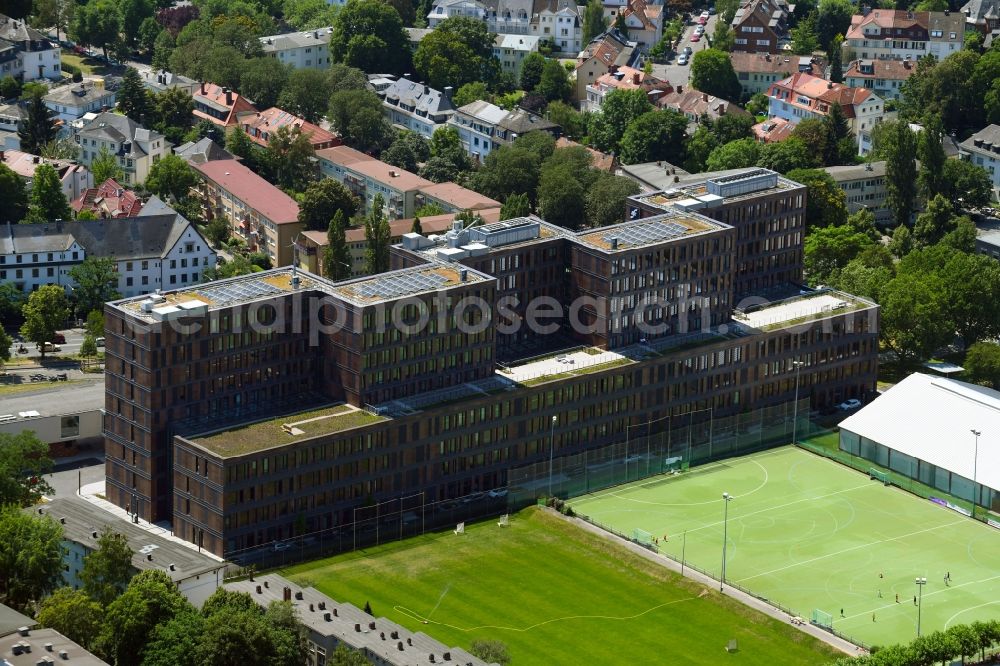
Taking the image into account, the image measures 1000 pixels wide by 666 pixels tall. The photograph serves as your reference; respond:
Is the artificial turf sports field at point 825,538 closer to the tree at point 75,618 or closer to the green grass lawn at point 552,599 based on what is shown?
the green grass lawn at point 552,599

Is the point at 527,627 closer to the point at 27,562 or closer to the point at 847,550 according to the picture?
the point at 847,550

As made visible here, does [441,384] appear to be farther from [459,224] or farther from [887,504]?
[887,504]

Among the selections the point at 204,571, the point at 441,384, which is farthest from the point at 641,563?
the point at 204,571

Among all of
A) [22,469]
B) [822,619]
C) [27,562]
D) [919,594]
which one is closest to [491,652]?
[822,619]

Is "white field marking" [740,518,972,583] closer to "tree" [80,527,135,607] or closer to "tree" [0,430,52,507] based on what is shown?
"tree" [80,527,135,607]

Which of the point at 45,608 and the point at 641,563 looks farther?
the point at 641,563
